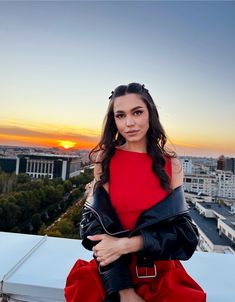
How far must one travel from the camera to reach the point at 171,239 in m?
0.40

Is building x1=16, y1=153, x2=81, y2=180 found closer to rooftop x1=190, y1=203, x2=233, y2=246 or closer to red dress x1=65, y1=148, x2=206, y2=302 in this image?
rooftop x1=190, y1=203, x2=233, y2=246

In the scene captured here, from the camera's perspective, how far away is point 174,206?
1.37ft

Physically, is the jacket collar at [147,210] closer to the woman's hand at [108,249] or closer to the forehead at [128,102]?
the woman's hand at [108,249]

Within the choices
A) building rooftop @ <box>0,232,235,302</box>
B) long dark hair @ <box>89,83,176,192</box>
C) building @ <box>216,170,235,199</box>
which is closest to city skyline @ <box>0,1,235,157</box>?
building rooftop @ <box>0,232,235,302</box>

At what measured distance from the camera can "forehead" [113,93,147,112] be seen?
1.51 feet

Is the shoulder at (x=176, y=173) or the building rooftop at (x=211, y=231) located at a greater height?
the shoulder at (x=176, y=173)

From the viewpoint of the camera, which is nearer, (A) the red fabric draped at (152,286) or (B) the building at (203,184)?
(A) the red fabric draped at (152,286)

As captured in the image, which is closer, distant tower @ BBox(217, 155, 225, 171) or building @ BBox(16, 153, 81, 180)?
building @ BBox(16, 153, 81, 180)

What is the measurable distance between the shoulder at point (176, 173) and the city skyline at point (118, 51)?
1325 mm

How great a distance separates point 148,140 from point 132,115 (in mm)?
63

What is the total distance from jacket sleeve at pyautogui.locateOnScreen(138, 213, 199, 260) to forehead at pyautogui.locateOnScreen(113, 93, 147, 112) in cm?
20

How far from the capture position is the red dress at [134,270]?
0.41 meters

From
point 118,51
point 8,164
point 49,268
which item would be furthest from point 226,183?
point 49,268

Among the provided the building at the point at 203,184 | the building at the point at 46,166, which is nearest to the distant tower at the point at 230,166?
the building at the point at 203,184
